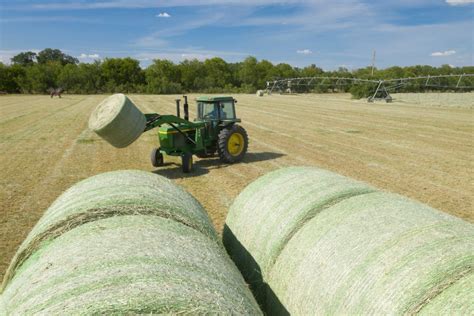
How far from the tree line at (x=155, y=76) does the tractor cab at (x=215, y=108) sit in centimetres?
6482

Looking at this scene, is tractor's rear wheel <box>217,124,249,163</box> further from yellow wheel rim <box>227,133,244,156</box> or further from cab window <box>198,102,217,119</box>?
cab window <box>198,102,217,119</box>

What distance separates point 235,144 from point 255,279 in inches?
337

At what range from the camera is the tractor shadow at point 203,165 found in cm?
1101

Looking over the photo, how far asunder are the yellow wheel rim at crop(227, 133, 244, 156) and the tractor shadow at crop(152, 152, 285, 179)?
0.42m

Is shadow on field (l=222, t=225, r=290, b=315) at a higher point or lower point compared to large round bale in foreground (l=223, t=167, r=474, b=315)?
lower

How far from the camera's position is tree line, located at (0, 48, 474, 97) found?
77125 millimetres

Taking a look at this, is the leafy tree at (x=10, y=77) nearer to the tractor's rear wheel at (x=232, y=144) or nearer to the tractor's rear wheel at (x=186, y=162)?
the tractor's rear wheel at (x=232, y=144)

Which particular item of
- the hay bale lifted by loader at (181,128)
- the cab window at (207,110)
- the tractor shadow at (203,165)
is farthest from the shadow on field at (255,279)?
the cab window at (207,110)

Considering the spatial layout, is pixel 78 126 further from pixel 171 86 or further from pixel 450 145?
pixel 171 86

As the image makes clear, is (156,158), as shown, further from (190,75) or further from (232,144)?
(190,75)

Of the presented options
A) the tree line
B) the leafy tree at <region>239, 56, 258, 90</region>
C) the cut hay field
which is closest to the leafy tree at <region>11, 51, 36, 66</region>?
the tree line

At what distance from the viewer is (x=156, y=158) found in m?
11.7

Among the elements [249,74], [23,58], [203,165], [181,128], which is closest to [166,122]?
[181,128]

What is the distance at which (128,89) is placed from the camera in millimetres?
79812
